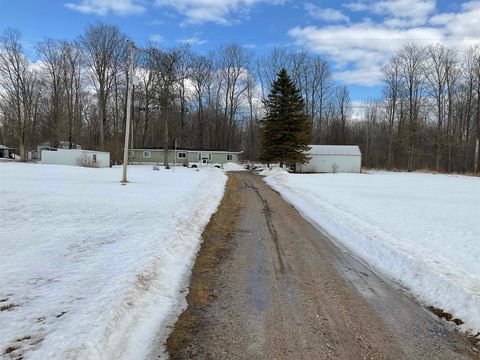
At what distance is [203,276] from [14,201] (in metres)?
9.19

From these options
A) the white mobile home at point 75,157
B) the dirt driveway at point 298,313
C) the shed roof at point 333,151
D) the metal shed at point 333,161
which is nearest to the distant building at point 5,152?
the white mobile home at point 75,157

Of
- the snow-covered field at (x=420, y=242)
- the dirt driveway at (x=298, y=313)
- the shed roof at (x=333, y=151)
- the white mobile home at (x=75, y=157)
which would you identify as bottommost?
the dirt driveway at (x=298, y=313)

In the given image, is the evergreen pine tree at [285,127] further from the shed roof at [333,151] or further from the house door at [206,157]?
the house door at [206,157]

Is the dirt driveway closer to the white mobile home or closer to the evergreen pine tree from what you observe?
the evergreen pine tree

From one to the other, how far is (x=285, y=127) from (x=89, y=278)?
3894 centimetres

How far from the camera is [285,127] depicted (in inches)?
1686

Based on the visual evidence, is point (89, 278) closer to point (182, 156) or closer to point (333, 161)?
point (333, 161)

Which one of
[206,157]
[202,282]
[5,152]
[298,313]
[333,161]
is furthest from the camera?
[5,152]

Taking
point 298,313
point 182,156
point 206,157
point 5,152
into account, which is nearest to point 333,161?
point 206,157

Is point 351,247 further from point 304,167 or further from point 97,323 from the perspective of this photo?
point 304,167

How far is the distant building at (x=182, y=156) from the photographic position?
200 ft

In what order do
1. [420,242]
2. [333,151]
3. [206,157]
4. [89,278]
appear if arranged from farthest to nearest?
[206,157], [333,151], [420,242], [89,278]

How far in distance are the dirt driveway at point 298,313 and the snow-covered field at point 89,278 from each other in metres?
0.43

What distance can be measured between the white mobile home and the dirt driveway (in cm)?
3939
